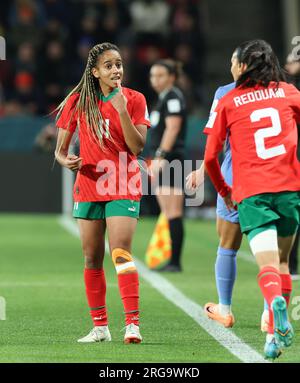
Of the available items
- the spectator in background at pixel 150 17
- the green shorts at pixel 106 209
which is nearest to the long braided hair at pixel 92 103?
the green shorts at pixel 106 209

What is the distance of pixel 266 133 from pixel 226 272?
1.87 metres

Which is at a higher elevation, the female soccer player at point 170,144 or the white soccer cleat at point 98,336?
the female soccer player at point 170,144

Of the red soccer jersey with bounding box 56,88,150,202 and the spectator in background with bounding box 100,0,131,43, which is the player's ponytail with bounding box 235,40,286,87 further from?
the spectator in background with bounding box 100,0,131,43

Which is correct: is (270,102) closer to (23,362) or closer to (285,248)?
(285,248)

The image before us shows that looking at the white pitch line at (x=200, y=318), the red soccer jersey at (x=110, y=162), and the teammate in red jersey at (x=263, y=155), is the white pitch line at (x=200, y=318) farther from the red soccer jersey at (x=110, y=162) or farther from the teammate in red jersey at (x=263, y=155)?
the red soccer jersey at (x=110, y=162)

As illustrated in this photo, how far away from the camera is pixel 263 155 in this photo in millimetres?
6602

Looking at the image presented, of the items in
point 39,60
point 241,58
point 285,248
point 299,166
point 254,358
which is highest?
point 39,60

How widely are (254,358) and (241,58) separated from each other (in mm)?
1676

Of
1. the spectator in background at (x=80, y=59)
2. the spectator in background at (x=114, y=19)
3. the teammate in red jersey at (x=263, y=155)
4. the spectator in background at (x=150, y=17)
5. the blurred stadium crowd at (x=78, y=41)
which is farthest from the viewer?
the spectator in background at (x=150, y=17)

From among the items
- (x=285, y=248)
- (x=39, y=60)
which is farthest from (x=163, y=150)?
(x=39, y=60)

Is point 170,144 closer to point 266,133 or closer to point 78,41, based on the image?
point 266,133

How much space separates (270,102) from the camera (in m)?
6.67

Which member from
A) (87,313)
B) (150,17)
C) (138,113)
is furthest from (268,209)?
(150,17)

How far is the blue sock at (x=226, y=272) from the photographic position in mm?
8258
